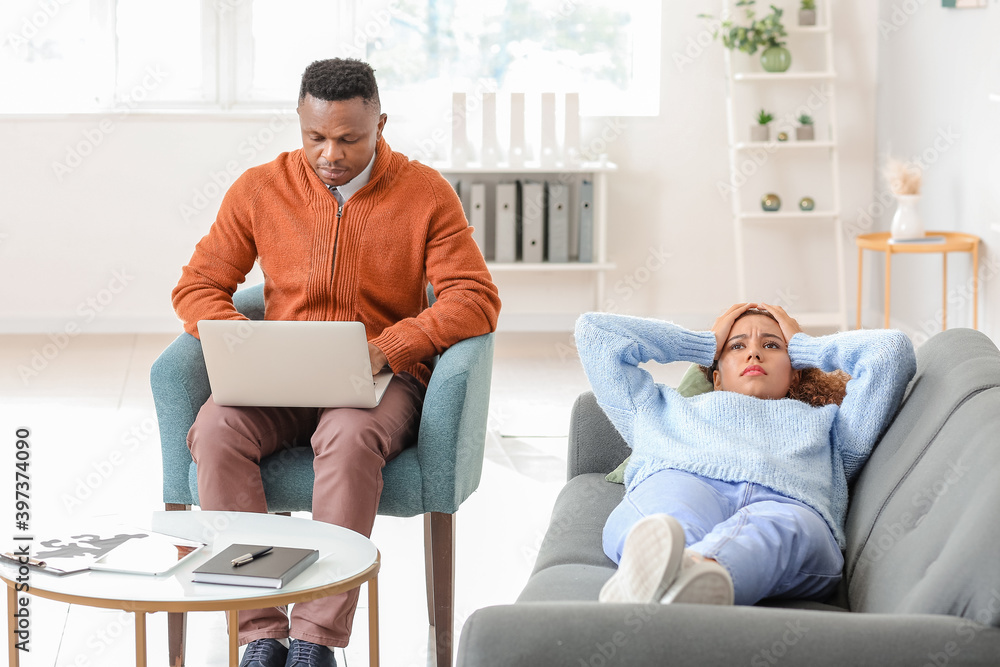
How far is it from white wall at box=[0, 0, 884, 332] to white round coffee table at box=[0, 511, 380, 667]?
353 centimetres

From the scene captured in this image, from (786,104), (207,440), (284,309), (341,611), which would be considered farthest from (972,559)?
(786,104)

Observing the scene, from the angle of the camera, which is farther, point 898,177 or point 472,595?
point 898,177

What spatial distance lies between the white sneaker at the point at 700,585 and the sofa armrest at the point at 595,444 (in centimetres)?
75

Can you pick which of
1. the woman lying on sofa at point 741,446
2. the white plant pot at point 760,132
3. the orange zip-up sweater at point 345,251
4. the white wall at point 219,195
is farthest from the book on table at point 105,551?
the white plant pot at point 760,132

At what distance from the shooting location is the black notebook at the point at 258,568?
4.18ft

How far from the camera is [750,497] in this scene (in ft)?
5.17

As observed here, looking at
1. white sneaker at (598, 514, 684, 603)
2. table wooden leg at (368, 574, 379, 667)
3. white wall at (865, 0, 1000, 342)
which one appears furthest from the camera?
white wall at (865, 0, 1000, 342)

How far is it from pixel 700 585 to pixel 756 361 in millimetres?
689

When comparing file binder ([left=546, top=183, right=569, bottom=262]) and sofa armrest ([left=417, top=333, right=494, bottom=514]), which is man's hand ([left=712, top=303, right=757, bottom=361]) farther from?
file binder ([left=546, top=183, right=569, bottom=262])

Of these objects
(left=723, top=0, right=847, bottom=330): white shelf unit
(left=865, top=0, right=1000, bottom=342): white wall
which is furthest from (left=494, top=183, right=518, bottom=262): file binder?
(left=865, top=0, right=1000, bottom=342): white wall

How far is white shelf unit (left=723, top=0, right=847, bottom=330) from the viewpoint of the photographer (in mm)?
4684

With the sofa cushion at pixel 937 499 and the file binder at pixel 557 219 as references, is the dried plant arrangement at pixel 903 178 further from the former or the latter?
the sofa cushion at pixel 937 499

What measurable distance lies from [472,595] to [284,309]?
71 cm

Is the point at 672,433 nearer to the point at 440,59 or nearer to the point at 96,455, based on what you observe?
the point at 96,455
